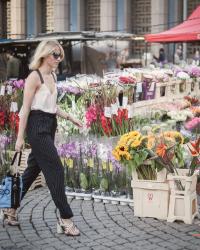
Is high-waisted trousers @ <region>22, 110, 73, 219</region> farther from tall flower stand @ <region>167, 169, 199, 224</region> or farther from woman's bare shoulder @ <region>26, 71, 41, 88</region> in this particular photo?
tall flower stand @ <region>167, 169, 199, 224</region>

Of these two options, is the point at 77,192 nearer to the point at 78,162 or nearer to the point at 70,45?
the point at 78,162

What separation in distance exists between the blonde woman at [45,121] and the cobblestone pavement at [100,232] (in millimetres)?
248

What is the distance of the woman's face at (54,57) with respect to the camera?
6.16m

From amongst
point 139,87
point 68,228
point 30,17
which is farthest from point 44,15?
point 68,228

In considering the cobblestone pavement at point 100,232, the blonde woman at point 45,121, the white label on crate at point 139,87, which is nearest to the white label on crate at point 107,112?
the cobblestone pavement at point 100,232

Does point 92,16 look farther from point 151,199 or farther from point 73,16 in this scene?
point 151,199

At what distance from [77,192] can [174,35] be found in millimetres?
7943

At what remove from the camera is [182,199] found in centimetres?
658

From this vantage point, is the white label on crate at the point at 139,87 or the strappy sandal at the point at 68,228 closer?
the strappy sandal at the point at 68,228

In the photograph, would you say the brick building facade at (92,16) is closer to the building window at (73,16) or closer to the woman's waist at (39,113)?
the building window at (73,16)

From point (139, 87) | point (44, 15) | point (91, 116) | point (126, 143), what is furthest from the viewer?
point (44, 15)

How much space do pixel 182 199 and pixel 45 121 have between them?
65.1 inches

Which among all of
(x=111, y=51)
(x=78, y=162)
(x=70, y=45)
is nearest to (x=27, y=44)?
(x=70, y=45)

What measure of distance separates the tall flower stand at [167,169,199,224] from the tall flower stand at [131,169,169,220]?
0.08 m
